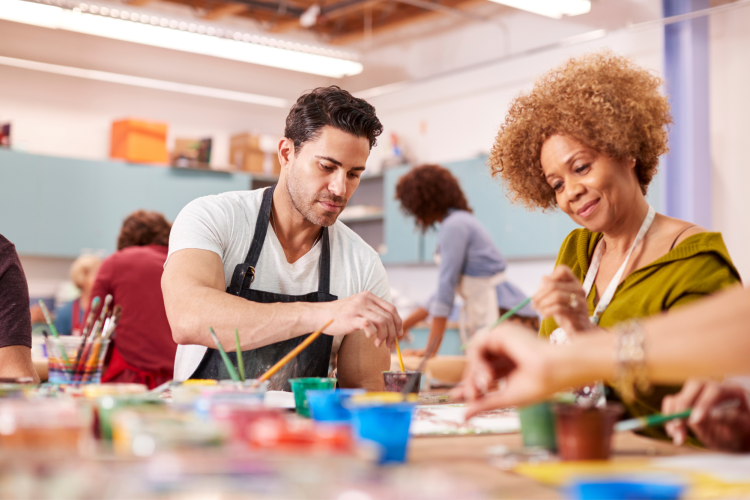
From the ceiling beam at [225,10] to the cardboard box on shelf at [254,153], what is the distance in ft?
3.71

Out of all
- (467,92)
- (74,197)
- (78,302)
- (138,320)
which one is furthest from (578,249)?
(74,197)

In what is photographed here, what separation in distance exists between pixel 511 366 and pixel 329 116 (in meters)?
1.17

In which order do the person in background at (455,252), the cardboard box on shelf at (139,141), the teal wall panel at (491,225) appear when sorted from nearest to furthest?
the person in background at (455,252) < the teal wall panel at (491,225) < the cardboard box on shelf at (139,141)

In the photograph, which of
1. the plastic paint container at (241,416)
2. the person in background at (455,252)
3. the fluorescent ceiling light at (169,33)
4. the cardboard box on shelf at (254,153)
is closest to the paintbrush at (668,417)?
the plastic paint container at (241,416)

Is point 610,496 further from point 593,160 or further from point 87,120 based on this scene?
point 87,120

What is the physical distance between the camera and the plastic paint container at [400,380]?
1408 millimetres

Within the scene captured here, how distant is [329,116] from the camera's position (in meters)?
2.13

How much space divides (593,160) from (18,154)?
548 centimetres

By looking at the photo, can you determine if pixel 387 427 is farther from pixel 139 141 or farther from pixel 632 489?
pixel 139 141

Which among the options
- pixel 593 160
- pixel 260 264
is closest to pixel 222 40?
pixel 260 264

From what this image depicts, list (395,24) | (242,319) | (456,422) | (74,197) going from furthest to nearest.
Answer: (395,24) → (74,197) → (242,319) → (456,422)

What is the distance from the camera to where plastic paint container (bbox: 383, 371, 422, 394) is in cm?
141

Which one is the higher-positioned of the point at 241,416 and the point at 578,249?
the point at 578,249

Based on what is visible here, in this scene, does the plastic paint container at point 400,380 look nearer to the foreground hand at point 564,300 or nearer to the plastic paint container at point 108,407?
the foreground hand at point 564,300
